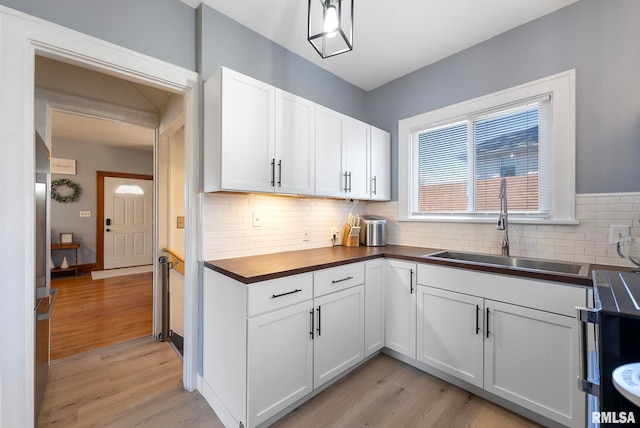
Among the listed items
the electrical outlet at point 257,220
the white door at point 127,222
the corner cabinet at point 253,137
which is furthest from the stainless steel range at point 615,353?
the white door at point 127,222

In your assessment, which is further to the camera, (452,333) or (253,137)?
(452,333)

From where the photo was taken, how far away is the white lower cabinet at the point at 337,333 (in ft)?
5.86

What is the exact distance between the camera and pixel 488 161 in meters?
2.37

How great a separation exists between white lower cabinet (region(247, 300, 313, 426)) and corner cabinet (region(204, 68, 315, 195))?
835 mm

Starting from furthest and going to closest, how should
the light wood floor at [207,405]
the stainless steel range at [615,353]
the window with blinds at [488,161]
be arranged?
1. the window with blinds at [488,161]
2. the light wood floor at [207,405]
3. the stainless steel range at [615,353]

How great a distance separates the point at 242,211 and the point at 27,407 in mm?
1527

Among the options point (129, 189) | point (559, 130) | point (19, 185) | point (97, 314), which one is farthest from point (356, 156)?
point (129, 189)

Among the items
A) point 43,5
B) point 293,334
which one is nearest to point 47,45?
point 43,5

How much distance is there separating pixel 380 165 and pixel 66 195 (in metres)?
6.20

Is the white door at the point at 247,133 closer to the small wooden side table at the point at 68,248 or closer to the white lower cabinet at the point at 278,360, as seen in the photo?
the white lower cabinet at the point at 278,360

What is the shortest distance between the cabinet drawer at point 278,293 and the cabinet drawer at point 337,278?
0.20ft

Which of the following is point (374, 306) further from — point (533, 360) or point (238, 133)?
point (238, 133)

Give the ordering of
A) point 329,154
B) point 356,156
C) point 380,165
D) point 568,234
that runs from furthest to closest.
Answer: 1. point 380,165
2. point 356,156
3. point 329,154
4. point 568,234

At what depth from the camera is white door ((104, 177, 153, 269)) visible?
584cm
